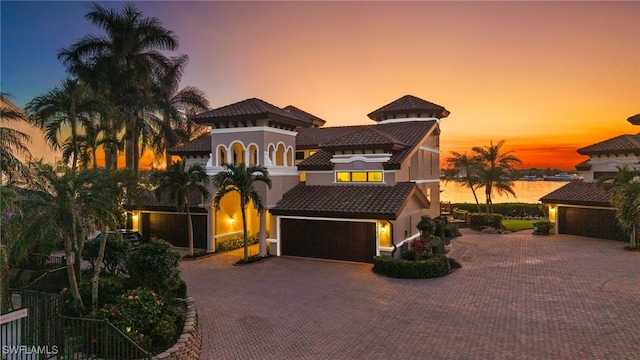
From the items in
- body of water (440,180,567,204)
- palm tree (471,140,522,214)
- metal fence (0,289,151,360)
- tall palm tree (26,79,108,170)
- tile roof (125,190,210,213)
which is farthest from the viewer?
body of water (440,180,567,204)

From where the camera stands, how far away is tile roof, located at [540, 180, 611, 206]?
1029 inches

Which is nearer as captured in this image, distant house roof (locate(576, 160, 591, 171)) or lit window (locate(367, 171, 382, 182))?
lit window (locate(367, 171, 382, 182))

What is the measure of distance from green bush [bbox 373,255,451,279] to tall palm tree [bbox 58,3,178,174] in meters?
21.8

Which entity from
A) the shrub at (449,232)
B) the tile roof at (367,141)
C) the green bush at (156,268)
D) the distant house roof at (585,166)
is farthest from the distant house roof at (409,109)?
the green bush at (156,268)

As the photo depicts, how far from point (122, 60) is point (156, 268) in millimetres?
23387

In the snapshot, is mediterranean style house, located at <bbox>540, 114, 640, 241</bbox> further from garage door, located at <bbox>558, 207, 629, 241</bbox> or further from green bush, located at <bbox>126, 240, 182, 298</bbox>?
green bush, located at <bbox>126, 240, 182, 298</bbox>

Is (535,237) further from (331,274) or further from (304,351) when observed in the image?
(304,351)

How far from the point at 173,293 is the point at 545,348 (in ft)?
37.6

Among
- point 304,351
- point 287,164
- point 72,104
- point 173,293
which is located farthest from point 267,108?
point 304,351

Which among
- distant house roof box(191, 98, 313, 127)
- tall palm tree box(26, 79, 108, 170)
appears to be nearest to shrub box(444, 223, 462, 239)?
distant house roof box(191, 98, 313, 127)

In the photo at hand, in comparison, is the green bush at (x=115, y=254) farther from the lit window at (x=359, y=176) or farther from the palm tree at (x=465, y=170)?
the palm tree at (x=465, y=170)

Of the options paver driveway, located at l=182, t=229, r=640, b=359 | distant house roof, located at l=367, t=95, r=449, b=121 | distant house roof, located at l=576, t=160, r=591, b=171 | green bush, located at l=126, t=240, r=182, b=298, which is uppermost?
distant house roof, located at l=367, t=95, r=449, b=121

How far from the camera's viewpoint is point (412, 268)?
1686cm

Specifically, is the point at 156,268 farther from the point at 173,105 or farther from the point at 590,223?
the point at 590,223
